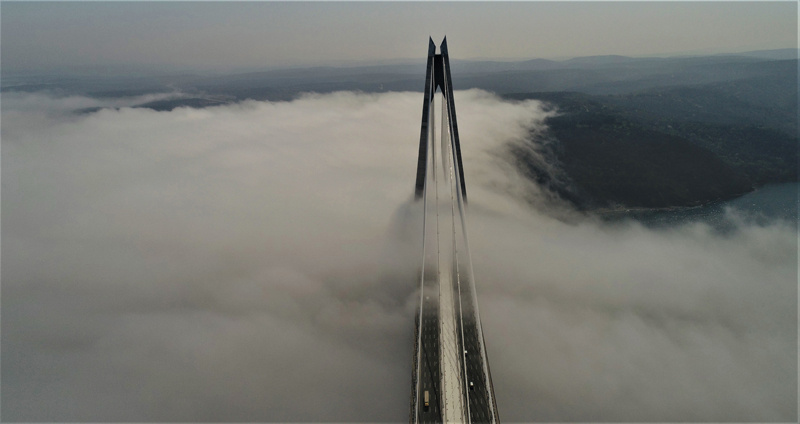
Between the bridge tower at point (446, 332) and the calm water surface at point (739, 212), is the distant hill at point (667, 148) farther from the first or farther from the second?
the bridge tower at point (446, 332)

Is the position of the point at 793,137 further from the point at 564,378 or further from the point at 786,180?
the point at 564,378

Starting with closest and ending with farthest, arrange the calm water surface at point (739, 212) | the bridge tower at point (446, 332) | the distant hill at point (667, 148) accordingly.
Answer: the bridge tower at point (446, 332) → the calm water surface at point (739, 212) → the distant hill at point (667, 148)

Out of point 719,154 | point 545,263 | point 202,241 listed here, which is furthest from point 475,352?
point 719,154

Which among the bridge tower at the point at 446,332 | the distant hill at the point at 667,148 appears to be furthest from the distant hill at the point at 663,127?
the bridge tower at the point at 446,332

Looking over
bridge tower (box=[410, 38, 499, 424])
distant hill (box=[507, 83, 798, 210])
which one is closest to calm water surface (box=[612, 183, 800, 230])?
distant hill (box=[507, 83, 798, 210])

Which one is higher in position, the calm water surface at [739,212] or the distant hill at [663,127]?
the distant hill at [663,127]

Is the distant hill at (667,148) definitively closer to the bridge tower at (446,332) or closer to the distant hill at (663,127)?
the distant hill at (663,127)

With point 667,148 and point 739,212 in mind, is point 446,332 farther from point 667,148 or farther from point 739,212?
point 667,148

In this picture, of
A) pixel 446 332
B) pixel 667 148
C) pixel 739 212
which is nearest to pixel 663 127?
pixel 667 148

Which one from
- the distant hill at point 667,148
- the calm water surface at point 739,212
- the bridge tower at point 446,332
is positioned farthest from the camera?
the distant hill at point 667,148

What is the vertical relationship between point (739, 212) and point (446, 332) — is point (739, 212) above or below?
Answer: below

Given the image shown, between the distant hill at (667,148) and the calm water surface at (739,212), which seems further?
the distant hill at (667,148)
